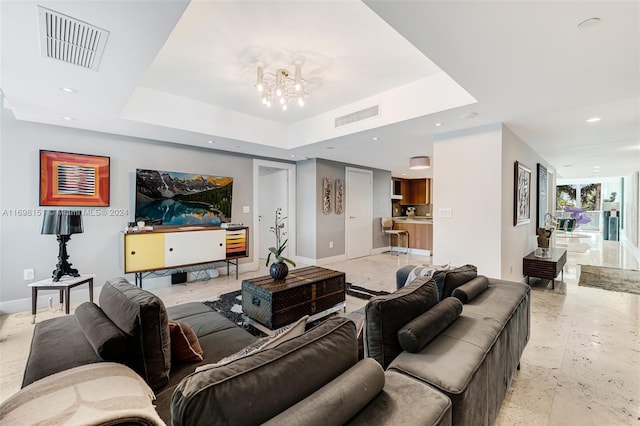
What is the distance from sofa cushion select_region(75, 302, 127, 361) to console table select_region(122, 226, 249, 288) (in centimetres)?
270

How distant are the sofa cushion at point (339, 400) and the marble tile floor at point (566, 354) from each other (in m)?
1.31

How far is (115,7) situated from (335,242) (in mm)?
5271

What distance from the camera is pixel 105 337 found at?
108 cm

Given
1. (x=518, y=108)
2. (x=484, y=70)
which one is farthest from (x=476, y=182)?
(x=484, y=70)

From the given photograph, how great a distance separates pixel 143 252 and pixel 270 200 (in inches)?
129

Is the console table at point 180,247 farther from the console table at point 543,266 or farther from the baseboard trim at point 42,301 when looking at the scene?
the console table at point 543,266

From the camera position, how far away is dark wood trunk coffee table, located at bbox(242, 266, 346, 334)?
2568 mm

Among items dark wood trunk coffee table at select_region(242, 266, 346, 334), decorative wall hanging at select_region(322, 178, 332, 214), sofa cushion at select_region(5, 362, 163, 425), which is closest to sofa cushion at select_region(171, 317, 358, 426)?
sofa cushion at select_region(5, 362, 163, 425)

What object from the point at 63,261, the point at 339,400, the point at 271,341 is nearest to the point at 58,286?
the point at 63,261

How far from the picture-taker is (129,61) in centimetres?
205

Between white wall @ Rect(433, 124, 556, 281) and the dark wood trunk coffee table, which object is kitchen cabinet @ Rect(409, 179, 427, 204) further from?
the dark wood trunk coffee table

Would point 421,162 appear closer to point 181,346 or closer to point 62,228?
point 181,346

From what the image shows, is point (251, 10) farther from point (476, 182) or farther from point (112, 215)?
point (112, 215)

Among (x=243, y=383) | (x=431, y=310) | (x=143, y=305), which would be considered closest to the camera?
(x=243, y=383)
